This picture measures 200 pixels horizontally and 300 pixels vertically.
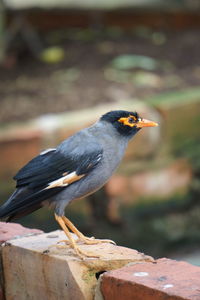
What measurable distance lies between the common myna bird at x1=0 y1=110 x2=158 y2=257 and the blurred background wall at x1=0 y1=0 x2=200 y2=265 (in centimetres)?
300

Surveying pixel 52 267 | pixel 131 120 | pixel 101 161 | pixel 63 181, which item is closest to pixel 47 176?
pixel 63 181

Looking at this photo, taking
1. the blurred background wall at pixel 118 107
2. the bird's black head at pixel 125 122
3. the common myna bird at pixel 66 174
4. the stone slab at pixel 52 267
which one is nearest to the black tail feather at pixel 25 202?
the common myna bird at pixel 66 174

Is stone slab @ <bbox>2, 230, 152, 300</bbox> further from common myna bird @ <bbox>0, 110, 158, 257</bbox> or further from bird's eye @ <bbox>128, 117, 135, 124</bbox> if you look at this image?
bird's eye @ <bbox>128, 117, 135, 124</bbox>

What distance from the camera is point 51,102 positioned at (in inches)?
304

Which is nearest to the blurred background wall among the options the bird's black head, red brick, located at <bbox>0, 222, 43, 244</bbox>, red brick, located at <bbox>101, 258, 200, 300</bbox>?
red brick, located at <bbox>0, 222, 43, 244</bbox>

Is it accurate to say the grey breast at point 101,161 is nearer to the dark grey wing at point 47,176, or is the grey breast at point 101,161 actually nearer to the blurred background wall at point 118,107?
the dark grey wing at point 47,176

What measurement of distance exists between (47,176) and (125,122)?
490 millimetres

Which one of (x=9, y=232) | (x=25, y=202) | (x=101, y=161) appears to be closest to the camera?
(x=25, y=202)

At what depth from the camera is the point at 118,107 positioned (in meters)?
7.32

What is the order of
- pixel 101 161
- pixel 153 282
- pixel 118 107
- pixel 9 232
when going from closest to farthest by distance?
pixel 153 282 < pixel 101 161 < pixel 9 232 < pixel 118 107

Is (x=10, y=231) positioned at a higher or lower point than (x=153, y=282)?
higher

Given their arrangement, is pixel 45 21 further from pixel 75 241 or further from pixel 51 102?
pixel 75 241

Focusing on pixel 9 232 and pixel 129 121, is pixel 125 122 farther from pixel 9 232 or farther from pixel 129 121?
pixel 9 232

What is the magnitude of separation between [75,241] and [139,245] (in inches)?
133
